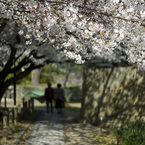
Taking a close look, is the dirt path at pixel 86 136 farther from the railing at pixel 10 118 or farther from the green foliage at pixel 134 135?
the railing at pixel 10 118

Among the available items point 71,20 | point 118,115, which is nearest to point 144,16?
point 71,20

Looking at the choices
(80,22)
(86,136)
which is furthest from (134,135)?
(80,22)

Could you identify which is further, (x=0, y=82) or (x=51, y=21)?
(x=0, y=82)

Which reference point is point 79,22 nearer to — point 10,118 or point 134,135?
point 134,135

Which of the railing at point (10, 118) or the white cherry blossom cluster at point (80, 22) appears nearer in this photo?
the white cherry blossom cluster at point (80, 22)

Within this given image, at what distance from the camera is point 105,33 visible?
5992 millimetres

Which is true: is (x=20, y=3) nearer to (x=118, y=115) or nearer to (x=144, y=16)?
(x=144, y=16)

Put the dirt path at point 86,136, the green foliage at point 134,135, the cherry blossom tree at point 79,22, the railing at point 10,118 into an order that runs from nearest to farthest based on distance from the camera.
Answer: the cherry blossom tree at point 79,22
the green foliage at point 134,135
the railing at point 10,118
the dirt path at point 86,136

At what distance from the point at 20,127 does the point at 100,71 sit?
4182 mm

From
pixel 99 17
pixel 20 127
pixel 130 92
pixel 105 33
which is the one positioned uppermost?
pixel 99 17

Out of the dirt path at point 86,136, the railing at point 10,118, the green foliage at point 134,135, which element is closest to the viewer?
the green foliage at point 134,135

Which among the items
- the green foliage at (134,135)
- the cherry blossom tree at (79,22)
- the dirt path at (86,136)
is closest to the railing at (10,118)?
the dirt path at (86,136)

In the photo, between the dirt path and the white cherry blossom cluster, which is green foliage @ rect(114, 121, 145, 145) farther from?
the white cherry blossom cluster

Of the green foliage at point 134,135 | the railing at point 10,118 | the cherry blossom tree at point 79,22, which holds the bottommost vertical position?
the green foliage at point 134,135
